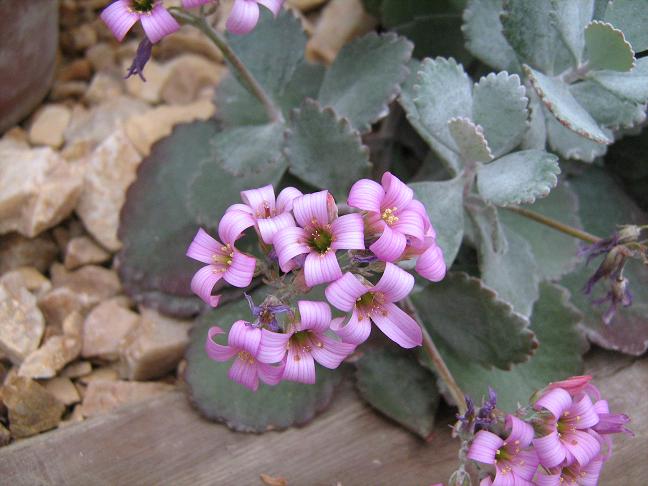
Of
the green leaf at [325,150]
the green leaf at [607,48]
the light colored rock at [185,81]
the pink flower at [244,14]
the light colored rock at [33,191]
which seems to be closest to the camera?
the pink flower at [244,14]

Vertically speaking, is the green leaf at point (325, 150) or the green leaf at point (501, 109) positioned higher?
the green leaf at point (501, 109)

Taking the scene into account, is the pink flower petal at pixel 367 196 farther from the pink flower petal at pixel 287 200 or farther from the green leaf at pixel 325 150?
the green leaf at pixel 325 150

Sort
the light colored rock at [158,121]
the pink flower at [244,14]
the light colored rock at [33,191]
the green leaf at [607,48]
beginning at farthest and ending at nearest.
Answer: the light colored rock at [158,121] → the light colored rock at [33,191] → the green leaf at [607,48] → the pink flower at [244,14]

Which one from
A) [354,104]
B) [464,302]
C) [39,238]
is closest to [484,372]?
[464,302]

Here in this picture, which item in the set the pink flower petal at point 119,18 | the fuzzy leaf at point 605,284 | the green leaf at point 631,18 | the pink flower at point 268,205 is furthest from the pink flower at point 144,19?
the fuzzy leaf at point 605,284

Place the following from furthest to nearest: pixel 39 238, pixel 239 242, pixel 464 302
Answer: pixel 39 238, pixel 239 242, pixel 464 302

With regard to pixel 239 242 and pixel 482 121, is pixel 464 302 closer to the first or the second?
pixel 482 121

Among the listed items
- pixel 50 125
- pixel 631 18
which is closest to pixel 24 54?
pixel 50 125
